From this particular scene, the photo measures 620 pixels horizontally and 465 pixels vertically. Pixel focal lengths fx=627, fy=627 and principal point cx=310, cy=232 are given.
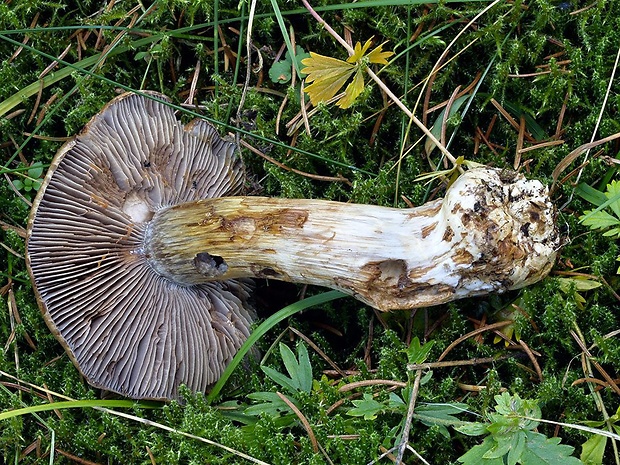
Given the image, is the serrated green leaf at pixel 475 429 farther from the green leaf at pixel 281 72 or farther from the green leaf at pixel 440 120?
the green leaf at pixel 281 72

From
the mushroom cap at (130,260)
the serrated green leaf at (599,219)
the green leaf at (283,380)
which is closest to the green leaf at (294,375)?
the green leaf at (283,380)

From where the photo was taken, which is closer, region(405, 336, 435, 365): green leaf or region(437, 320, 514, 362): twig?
region(405, 336, 435, 365): green leaf

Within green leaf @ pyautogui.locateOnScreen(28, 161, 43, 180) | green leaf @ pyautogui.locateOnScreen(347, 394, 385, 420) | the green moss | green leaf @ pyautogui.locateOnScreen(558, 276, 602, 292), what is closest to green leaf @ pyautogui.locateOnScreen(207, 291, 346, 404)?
the green moss

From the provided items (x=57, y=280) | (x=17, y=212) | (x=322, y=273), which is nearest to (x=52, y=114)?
(x=17, y=212)

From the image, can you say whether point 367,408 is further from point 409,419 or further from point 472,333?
point 472,333

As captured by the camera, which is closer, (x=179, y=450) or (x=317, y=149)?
(x=179, y=450)

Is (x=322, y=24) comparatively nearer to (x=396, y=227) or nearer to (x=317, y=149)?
(x=317, y=149)

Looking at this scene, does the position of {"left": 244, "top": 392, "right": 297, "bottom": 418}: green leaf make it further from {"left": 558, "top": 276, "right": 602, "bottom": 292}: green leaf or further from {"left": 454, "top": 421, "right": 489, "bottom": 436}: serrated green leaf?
{"left": 558, "top": 276, "right": 602, "bottom": 292}: green leaf
